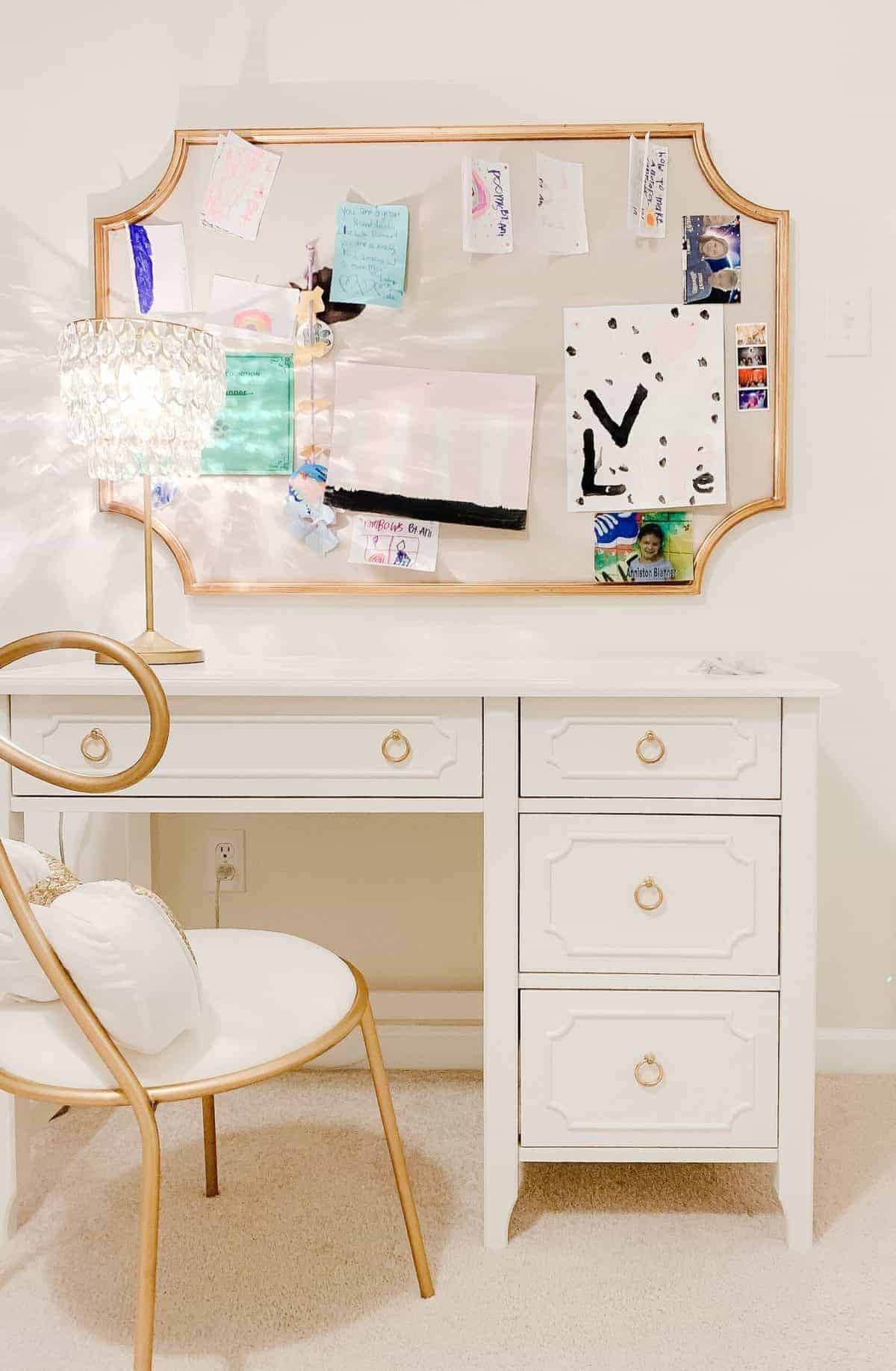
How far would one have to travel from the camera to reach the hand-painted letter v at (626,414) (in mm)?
1964

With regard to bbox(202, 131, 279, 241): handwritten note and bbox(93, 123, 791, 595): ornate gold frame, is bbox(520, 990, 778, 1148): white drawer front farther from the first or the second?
bbox(202, 131, 279, 241): handwritten note

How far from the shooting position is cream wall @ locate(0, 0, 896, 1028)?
1.94m

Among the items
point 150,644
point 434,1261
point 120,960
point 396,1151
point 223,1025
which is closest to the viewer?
point 120,960

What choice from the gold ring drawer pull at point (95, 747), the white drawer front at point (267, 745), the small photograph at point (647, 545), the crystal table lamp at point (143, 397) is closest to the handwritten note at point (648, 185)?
the small photograph at point (647, 545)

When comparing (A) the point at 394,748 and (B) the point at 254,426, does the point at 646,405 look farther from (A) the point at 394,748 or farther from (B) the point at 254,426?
(A) the point at 394,748

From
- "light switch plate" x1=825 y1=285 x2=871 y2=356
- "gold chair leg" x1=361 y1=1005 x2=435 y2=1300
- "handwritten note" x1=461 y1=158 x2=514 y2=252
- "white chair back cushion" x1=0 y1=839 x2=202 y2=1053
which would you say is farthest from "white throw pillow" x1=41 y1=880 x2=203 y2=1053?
"light switch plate" x1=825 y1=285 x2=871 y2=356

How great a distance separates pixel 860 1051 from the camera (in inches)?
81.1

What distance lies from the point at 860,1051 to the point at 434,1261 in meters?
1.06

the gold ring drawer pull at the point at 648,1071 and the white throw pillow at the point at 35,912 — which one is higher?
the white throw pillow at the point at 35,912

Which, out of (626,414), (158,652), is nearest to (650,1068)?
(158,652)

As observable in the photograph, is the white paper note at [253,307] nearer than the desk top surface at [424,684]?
No

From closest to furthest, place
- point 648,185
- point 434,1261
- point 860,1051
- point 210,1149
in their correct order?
point 434,1261, point 210,1149, point 648,185, point 860,1051

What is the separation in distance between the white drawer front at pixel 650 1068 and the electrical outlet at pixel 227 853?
32.5 inches

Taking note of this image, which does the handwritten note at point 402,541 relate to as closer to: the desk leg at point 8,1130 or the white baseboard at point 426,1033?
the desk leg at point 8,1130
